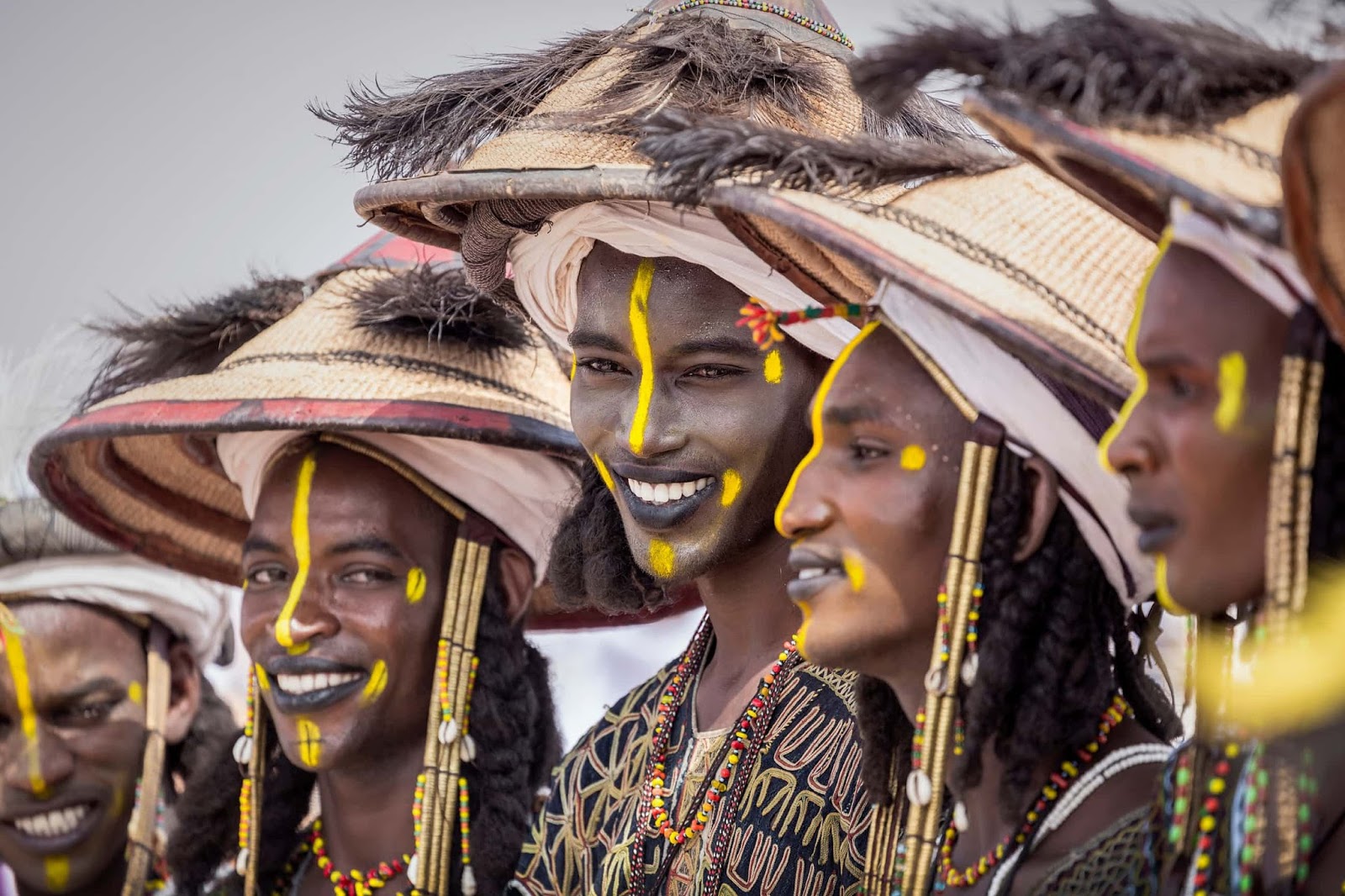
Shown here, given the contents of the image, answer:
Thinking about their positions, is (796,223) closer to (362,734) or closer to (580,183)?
(580,183)

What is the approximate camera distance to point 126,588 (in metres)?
5.02

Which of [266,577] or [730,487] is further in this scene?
[266,577]

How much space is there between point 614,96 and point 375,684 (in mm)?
1647

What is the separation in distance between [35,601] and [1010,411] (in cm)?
351

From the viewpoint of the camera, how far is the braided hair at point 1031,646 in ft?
8.27

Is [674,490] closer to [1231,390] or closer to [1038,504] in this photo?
[1038,504]

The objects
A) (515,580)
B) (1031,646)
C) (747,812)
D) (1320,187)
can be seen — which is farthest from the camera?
(515,580)

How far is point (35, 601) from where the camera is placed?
4.95 m

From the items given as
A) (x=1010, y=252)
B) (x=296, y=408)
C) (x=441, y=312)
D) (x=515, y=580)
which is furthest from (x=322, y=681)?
(x=1010, y=252)

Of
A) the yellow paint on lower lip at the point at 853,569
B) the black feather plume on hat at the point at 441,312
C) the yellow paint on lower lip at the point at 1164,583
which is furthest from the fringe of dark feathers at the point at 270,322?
the yellow paint on lower lip at the point at 1164,583

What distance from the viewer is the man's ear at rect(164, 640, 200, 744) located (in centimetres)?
513

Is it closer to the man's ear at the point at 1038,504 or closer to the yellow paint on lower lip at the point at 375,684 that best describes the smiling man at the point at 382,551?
the yellow paint on lower lip at the point at 375,684

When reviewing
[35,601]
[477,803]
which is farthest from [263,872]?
[35,601]

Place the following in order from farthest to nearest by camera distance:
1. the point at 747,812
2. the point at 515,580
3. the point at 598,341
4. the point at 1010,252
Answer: the point at 515,580 → the point at 598,341 → the point at 747,812 → the point at 1010,252
